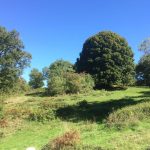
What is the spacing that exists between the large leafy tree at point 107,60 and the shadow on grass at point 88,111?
19.7 m

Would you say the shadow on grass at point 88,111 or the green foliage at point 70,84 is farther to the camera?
the green foliage at point 70,84

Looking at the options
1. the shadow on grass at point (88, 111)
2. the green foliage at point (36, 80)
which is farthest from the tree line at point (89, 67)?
the green foliage at point (36, 80)

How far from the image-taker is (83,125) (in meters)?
24.5

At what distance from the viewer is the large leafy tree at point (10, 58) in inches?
1943

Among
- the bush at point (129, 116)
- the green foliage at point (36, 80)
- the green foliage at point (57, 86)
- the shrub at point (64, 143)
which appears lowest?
the shrub at point (64, 143)

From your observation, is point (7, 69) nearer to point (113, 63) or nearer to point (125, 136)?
point (113, 63)

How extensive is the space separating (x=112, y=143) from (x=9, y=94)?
34355 mm

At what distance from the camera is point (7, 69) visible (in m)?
49.5

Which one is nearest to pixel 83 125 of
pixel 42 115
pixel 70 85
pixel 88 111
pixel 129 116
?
pixel 129 116

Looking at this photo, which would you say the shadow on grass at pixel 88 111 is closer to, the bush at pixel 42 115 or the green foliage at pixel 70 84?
the bush at pixel 42 115

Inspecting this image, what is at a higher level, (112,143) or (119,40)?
(119,40)

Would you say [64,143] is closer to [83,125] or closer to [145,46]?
[83,125]

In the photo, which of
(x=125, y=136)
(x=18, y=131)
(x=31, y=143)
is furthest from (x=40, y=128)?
(x=125, y=136)

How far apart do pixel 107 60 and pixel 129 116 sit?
3213cm
